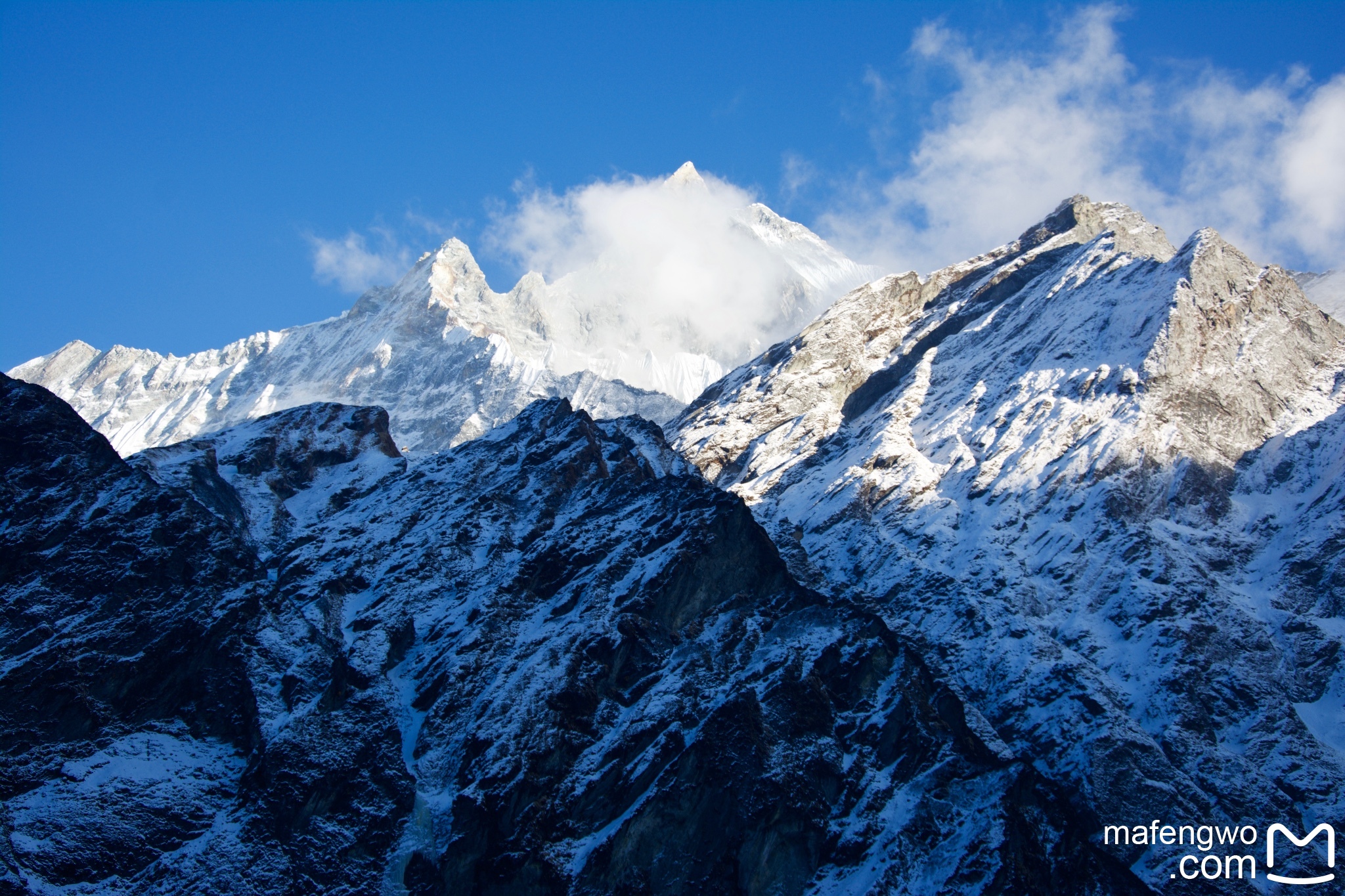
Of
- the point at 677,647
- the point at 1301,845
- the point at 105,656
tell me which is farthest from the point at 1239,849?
the point at 105,656

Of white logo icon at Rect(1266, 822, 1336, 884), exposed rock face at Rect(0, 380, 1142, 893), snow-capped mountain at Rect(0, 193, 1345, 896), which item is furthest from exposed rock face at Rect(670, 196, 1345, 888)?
exposed rock face at Rect(0, 380, 1142, 893)

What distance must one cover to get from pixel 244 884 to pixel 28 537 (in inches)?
1366

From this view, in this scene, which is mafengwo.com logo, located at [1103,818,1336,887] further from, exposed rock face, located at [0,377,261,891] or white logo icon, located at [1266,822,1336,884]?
exposed rock face, located at [0,377,261,891]

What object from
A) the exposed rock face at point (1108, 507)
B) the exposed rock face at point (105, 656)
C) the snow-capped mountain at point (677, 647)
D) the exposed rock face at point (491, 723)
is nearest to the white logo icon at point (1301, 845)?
the snow-capped mountain at point (677, 647)

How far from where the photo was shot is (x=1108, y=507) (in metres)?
131

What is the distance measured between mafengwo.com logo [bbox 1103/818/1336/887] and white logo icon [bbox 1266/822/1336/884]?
0.16ft

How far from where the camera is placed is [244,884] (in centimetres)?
7631

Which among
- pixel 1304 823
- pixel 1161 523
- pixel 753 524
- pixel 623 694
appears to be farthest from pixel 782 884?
pixel 1161 523

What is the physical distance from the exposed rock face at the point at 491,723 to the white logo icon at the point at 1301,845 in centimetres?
1965

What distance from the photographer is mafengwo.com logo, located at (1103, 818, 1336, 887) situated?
297 feet

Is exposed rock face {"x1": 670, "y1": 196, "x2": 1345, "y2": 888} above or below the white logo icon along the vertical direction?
above

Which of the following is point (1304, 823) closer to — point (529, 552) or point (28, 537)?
point (529, 552)

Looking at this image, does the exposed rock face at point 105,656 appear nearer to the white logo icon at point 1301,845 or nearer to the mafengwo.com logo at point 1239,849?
the mafengwo.com logo at point 1239,849

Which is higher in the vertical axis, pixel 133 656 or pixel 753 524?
pixel 753 524
